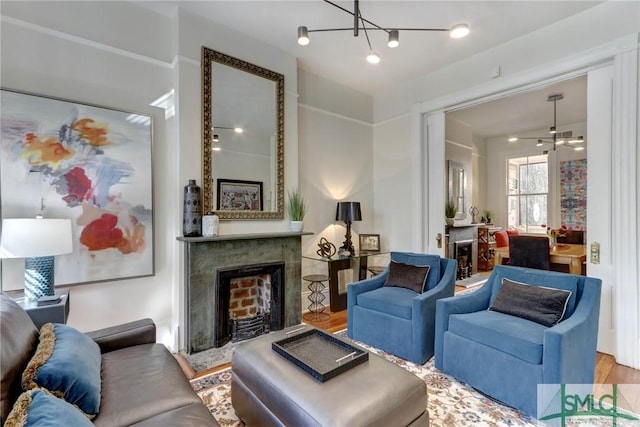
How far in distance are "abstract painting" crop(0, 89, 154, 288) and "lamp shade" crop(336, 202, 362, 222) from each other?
2262 millimetres

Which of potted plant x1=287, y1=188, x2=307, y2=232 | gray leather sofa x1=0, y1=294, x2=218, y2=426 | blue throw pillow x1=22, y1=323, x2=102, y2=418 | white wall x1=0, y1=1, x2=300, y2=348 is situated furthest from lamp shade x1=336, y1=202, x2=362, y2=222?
blue throw pillow x1=22, y1=323, x2=102, y2=418

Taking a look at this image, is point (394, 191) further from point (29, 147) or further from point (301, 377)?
point (29, 147)

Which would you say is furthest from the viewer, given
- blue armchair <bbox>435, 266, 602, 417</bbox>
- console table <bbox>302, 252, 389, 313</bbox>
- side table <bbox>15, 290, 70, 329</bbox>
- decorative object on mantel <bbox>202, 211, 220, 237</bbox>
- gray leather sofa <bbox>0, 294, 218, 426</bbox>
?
console table <bbox>302, 252, 389, 313</bbox>

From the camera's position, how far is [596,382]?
93.2 inches

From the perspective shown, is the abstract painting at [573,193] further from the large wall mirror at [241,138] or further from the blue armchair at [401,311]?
the large wall mirror at [241,138]

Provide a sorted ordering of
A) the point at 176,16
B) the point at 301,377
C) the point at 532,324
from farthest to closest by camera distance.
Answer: the point at 176,16, the point at 532,324, the point at 301,377

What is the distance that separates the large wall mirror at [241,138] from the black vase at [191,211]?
0.14 m

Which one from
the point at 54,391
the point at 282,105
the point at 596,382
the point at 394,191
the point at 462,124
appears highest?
the point at 462,124

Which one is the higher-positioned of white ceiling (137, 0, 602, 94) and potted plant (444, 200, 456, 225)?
white ceiling (137, 0, 602, 94)

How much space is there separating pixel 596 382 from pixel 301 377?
2388 mm

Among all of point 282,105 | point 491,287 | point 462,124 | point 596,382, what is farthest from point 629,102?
point 462,124

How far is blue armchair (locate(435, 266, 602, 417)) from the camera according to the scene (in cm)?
185

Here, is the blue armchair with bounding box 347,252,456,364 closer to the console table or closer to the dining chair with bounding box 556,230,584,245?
the console table

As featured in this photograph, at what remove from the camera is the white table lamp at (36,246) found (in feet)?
6.45
